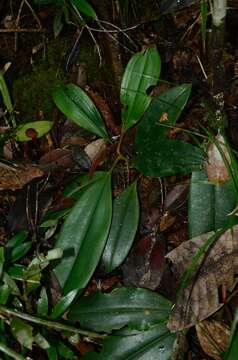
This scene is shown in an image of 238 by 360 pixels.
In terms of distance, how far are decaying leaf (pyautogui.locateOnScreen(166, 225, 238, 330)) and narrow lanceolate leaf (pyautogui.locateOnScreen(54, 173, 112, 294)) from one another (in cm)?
20

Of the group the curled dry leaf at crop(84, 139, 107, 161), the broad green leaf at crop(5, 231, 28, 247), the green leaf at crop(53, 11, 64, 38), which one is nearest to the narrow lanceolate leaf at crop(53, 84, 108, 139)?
the curled dry leaf at crop(84, 139, 107, 161)

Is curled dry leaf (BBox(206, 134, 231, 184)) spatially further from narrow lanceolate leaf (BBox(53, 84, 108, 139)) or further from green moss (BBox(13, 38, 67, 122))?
green moss (BBox(13, 38, 67, 122))

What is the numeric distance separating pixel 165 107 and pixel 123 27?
0.36 meters

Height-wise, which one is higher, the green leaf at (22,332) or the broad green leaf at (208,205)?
the broad green leaf at (208,205)

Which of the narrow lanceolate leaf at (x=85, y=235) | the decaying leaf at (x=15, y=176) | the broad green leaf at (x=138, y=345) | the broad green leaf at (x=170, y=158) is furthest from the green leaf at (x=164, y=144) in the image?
the broad green leaf at (x=138, y=345)

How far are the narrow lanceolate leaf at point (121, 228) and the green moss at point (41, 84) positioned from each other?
1.32ft

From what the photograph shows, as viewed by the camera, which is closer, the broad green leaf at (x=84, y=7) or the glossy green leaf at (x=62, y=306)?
the glossy green leaf at (x=62, y=306)

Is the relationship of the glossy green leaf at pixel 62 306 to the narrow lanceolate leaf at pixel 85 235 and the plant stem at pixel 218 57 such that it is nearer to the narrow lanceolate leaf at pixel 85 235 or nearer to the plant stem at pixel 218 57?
the narrow lanceolate leaf at pixel 85 235

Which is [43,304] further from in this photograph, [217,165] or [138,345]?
[217,165]

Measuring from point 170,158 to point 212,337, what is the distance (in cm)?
44

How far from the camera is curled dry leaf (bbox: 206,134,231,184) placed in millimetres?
1317

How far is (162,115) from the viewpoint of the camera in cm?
141

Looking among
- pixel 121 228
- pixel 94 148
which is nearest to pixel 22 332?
pixel 121 228

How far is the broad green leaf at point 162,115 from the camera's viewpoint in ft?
4.58
